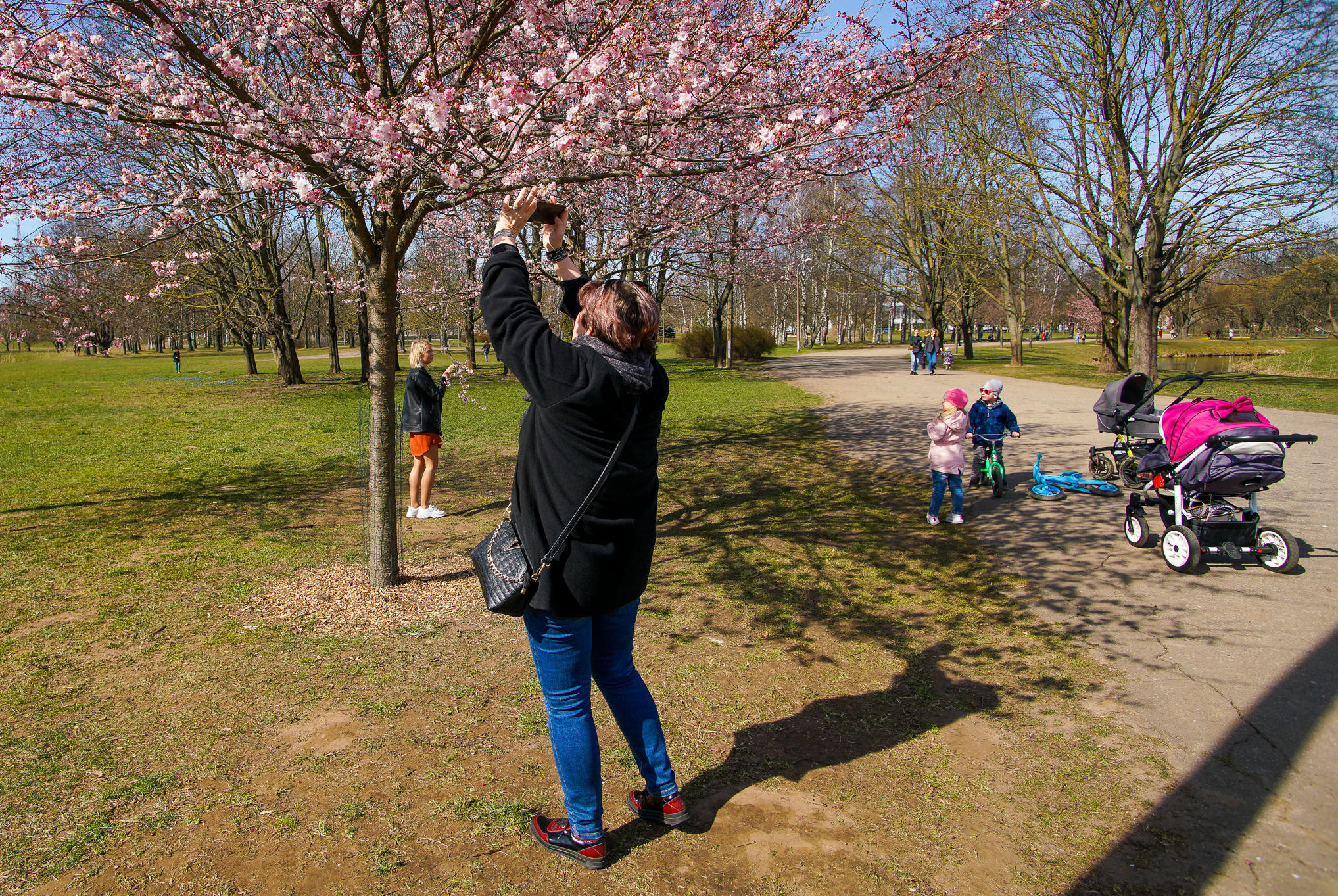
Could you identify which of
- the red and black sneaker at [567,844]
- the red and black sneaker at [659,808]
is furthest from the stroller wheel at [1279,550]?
the red and black sneaker at [567,844]

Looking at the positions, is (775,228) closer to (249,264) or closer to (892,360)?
(249,264)

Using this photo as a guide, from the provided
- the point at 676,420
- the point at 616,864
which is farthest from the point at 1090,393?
the point at 616,864

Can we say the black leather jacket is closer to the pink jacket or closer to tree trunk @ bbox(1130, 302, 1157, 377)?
the pink jacket

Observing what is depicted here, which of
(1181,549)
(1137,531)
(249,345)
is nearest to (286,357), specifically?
(249,345)

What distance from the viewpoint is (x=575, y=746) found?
2525mm

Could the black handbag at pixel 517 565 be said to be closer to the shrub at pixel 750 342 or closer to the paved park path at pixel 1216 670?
the paved park path at pixel 1216 670

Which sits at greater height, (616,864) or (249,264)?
(249,264)

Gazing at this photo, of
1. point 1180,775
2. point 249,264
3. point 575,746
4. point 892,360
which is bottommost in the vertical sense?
point 1180,775

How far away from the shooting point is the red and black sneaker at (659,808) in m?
2.78

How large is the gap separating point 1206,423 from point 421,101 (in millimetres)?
5913

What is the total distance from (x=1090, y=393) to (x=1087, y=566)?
45.5ft

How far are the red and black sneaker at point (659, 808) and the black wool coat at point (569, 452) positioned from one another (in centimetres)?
89

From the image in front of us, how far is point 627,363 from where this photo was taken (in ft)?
7.81

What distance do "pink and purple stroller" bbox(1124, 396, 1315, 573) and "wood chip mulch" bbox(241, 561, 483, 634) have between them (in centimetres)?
541
